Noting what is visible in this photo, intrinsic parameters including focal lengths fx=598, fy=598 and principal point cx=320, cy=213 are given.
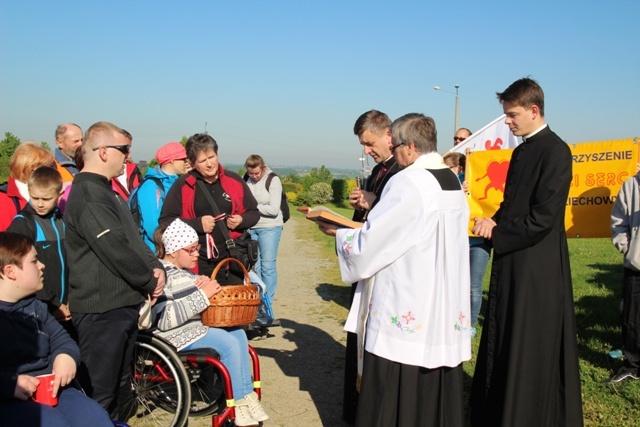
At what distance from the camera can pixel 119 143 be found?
3.84 metres

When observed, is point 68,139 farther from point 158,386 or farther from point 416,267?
point 416,267

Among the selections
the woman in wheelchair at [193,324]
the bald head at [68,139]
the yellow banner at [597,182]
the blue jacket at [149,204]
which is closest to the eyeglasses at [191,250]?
the woman in wheelchair at [193,324]

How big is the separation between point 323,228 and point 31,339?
1930 mm

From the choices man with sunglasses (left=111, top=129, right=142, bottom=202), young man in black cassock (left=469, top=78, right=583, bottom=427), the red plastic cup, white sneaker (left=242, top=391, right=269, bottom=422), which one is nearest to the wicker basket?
white sneaker (left=242, top=391, right=269, bottom=422)

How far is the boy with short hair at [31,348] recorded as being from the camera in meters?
3.08

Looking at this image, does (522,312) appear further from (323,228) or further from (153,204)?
(153,204)

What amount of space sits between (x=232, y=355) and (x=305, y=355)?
2121mm

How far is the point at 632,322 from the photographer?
554cm

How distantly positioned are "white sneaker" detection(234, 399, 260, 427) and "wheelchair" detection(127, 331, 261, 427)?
0.05 metres

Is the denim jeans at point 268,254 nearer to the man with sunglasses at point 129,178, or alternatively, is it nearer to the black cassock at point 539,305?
Result: the man with sunglasses at point 129,178

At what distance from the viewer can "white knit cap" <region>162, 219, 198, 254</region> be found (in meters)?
4.71

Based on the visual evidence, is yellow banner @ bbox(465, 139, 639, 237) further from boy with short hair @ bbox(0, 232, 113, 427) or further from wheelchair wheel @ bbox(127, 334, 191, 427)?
boy with short hair @ bbox(0, 232, 113, 427)

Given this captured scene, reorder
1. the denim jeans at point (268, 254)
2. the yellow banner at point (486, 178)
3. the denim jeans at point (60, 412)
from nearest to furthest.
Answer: the denim jeans at point (60, 412) < the yellow banner at point (486, 178) < the denim jeans at point (268, 254)

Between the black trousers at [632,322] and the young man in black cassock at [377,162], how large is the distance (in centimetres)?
267
